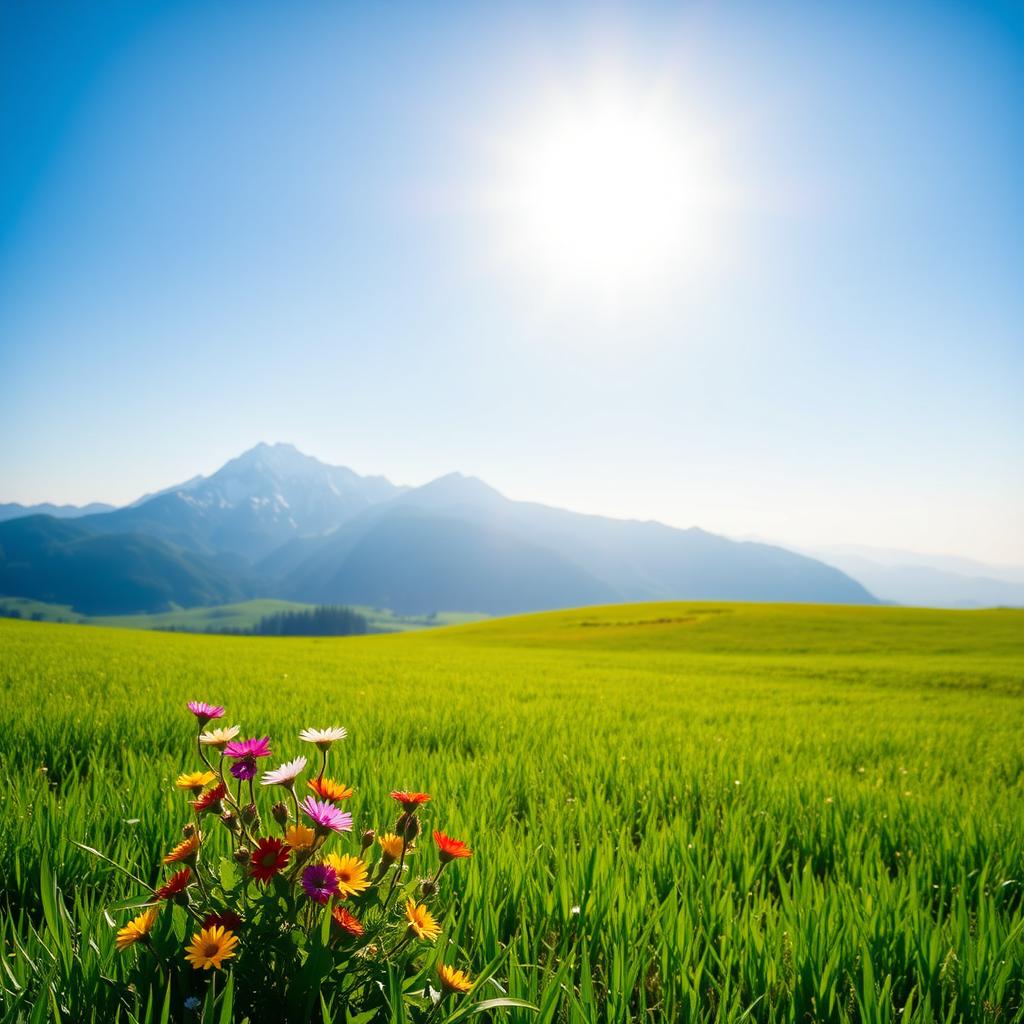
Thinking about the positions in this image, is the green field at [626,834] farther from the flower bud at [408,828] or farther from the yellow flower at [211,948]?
the flower bud at [408,828]

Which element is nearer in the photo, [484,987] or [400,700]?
[484,987]

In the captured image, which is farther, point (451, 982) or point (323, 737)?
point (323, 737)

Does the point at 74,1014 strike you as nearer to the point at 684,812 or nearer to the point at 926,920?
the point at 926,920

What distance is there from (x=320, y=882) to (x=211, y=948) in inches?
10.1

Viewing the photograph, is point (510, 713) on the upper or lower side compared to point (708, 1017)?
lower

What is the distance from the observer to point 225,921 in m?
1.26

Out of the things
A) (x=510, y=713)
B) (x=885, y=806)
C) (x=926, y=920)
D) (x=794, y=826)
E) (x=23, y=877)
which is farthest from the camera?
(x=510, y=713)

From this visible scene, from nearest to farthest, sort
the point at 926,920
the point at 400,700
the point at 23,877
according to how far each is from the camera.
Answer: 1. the point at 926,920
2. the point at 23,877
3. the point at 400,700

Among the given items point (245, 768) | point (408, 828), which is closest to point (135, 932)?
point (245, 768)

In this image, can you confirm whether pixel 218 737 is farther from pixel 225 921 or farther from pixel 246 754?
pixel 225 921

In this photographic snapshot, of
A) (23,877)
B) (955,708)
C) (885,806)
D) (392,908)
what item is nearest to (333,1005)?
(392,908)

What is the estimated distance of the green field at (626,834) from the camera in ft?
5.64

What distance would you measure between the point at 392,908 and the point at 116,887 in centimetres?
145

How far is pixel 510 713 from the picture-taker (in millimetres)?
7520
